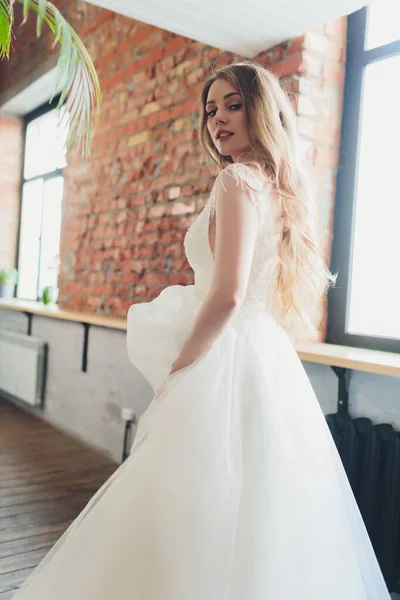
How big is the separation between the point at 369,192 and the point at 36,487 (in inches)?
85.1

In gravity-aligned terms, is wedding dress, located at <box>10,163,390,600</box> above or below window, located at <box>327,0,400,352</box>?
below

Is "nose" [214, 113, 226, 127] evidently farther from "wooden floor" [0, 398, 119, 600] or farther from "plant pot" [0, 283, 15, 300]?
"plant pot" [0, 283, 15, 300]

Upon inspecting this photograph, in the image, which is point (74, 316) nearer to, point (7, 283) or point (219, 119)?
point (7, 283)

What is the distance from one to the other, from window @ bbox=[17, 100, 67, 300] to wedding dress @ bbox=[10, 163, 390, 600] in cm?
370

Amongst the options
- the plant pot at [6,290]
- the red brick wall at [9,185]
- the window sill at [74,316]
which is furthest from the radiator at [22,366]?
the red brick wall at [9,185]

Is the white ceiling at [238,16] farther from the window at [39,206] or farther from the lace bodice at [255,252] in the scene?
the window at [39,206]

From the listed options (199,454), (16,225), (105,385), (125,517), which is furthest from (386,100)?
(16,225)

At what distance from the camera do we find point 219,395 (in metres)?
1.32

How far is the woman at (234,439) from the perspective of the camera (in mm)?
1207

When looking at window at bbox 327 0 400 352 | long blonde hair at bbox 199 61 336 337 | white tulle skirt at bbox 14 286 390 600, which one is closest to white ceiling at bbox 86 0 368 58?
window at bbox 327 0 400 352

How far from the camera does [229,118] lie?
1533 mm

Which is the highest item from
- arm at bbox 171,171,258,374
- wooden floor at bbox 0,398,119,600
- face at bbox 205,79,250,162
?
face at bbox 205,79,250,162

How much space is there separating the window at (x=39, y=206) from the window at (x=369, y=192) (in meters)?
3.14

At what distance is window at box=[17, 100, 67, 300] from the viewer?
5137 mm
